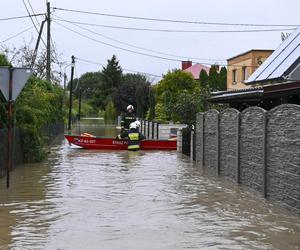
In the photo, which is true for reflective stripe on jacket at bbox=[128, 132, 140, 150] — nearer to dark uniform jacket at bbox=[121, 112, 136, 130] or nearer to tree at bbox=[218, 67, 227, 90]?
dark uniform jacket at bbox=[121, 112, 136, 130]

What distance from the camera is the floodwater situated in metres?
7.90

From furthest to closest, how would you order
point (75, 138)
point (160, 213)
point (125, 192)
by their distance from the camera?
point (75, 138) → point (125, 192) → point (160, 213)

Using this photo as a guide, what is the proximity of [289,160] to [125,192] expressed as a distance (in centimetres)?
391

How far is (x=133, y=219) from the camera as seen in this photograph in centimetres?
945

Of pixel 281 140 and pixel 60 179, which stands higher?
pixel 281 140

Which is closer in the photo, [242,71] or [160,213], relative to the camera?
[160,213]

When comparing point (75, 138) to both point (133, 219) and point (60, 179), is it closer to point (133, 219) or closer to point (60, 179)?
point (60, 179)

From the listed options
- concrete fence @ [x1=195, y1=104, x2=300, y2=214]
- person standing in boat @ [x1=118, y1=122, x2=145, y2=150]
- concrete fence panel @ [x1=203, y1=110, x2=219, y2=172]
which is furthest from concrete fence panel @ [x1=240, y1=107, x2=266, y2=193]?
person standing in boat @ [x1=118, y1=122, x2=145, y2=150]

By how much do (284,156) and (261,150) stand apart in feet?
5.40

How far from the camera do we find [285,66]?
14.1 metres

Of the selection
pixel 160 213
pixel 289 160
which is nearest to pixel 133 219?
pixel 160 213

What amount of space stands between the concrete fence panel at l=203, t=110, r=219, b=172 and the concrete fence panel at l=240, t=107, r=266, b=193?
2989mm

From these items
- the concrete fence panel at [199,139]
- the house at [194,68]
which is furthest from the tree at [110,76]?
the concrete fence panel at [199,139]

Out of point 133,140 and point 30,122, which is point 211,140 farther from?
point 133,140
